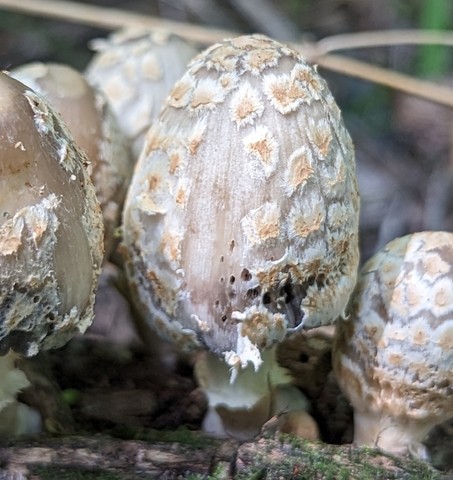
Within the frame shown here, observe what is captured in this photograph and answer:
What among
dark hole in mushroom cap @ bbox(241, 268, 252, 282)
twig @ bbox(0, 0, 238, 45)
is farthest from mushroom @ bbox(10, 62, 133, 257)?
twig @ bbox(0, 0, 238, 45)

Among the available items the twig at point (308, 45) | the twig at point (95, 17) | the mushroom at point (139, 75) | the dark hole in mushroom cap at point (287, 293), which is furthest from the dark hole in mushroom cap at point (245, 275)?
the twig at point (95, 17)

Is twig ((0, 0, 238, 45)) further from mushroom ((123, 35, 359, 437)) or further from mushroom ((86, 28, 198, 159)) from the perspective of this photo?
mushroom ((123, 35, 359, 437))

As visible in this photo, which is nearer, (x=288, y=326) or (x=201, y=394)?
(x=288, y=326)

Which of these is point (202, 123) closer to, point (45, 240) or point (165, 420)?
point (45, 240)

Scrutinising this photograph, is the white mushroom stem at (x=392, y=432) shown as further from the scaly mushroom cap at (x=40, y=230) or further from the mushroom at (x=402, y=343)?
the scaly mushroom cap at (x=40, y=230)

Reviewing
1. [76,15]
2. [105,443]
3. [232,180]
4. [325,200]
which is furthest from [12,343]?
[76,15]
